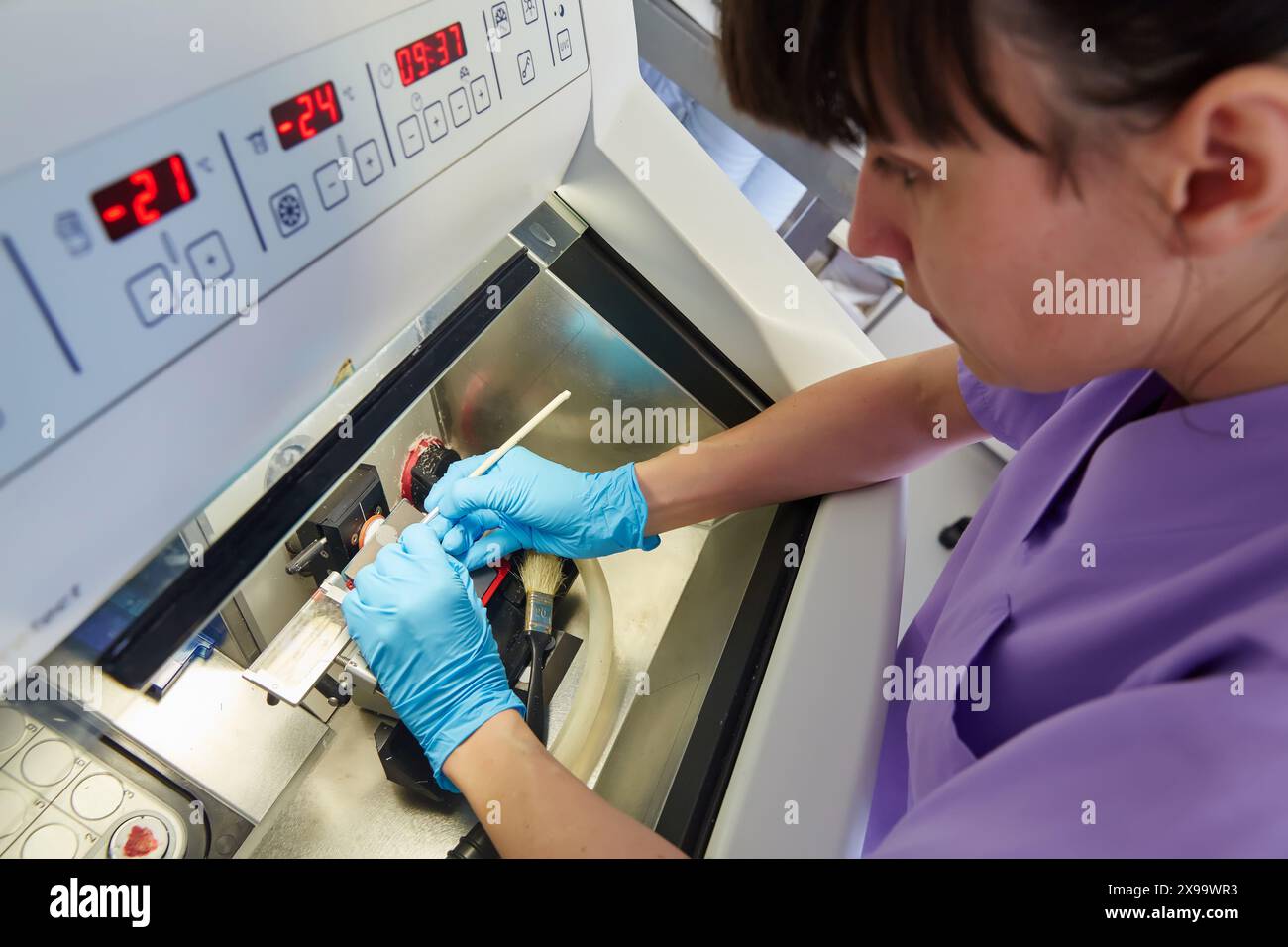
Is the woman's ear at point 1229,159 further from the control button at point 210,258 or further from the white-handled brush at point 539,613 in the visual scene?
the white-handled brush at point 539,613

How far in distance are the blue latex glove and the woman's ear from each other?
0.71 metres

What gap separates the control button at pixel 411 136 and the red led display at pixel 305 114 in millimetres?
56

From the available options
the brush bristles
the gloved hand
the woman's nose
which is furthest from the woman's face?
the brush bristles

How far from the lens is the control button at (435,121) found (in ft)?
1.80

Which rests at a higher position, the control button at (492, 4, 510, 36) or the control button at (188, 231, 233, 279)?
the control button at (492, 4, 510, 36)

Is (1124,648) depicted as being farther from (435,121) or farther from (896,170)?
(435,121)

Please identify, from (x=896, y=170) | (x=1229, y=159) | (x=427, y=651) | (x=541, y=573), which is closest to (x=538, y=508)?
(x=541, y=573)

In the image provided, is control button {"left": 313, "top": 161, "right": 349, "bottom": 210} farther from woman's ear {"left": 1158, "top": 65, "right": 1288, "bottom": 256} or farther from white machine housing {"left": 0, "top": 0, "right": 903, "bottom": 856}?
woman's ear {"left": 1158, "top": 65, "right": 1288, "bottom": 256}

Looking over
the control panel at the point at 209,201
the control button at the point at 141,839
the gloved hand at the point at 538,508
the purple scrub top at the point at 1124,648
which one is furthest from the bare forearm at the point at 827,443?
the control button at the point at 141,839

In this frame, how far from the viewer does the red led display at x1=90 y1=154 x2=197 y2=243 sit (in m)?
0.36

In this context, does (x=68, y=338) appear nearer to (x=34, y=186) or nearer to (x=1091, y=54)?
(x=34, y=186)

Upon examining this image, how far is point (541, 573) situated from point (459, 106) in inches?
24.7

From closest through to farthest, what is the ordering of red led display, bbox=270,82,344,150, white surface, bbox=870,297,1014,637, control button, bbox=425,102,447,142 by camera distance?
red led display, bbox=270,82,344,150 < control button, bbox=425,102,447,142 < white surface, bbox=870,297,1014,637

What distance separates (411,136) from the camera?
1.76 ft
